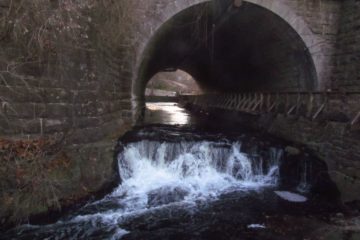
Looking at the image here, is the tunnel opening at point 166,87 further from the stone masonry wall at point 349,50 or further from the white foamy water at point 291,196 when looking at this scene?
the white foamy water at point 291,196

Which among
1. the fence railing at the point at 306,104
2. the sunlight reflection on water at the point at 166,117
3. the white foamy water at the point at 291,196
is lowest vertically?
the white foamy water at the point at 291,196

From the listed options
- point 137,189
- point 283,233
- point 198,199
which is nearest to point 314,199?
point 283,233

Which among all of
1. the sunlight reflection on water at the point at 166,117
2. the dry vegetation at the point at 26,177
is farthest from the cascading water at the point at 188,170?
the sunlight reflection on water at the point at 166,117

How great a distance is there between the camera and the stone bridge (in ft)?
18.4

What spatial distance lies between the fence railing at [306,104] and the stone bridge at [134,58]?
47 centimetres

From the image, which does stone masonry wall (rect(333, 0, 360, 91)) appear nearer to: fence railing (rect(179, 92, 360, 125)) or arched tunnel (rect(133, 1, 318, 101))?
arched tunnel (rect(133, 1, 318, 101))

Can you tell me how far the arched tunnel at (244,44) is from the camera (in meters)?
11.0

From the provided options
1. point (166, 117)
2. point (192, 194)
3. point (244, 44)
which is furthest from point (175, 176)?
point (166, 117)

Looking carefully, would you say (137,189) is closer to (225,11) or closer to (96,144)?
(96,144)

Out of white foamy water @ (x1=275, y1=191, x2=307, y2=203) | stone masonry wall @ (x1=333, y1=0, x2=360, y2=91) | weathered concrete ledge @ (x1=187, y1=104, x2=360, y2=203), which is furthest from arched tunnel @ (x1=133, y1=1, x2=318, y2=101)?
white foamy water @ (x1=275, y1=191, x2=307, y2=203)

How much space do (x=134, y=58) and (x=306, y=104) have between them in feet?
19.7

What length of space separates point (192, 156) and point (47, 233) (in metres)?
4.51

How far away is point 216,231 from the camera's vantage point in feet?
17.9

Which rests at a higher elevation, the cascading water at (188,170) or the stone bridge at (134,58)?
the stone bridge at (134,58)
